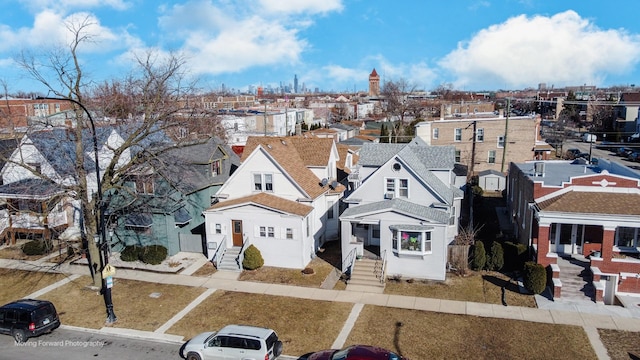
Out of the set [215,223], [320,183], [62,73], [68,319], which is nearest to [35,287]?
[68,319]

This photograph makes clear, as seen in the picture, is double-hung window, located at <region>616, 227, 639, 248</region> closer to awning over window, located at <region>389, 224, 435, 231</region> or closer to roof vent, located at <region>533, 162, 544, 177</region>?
roof vent, located at <region>533, 162, 544, 177</region>

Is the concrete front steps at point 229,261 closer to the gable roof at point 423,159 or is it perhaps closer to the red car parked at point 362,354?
the gable roof at point 423,159

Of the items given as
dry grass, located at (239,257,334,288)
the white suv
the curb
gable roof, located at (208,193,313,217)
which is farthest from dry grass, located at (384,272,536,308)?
the curb

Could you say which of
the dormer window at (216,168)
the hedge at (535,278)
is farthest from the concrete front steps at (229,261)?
the hedge at (535,278)

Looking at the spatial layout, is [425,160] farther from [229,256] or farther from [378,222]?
[229,256]

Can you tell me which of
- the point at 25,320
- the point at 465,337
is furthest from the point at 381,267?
the point at 25,320

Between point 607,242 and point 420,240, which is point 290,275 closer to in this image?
point 420,240
